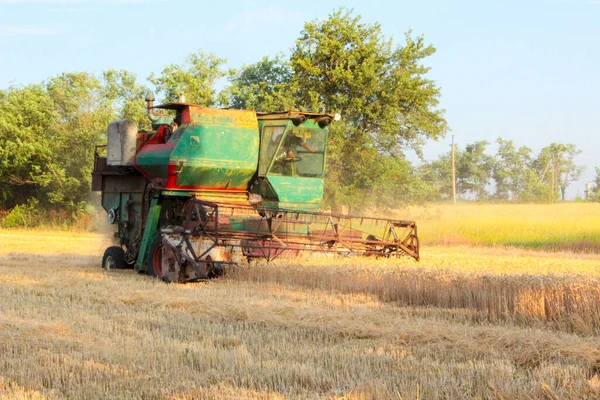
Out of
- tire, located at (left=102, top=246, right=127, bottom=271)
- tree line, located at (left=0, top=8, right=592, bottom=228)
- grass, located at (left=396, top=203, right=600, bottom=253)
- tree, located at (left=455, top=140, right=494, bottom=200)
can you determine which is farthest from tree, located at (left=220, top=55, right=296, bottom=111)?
tree, located at (left=455, top=140, right=494, bottom=200)

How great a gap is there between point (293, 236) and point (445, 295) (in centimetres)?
336

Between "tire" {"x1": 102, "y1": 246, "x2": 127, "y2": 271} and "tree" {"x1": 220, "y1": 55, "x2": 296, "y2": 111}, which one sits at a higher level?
"tree" {"x1": 220, "y1": 55, "x2": 296, "y2": 111}

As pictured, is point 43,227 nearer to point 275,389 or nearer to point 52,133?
point 52,133

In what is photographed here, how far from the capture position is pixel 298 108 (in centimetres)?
2705

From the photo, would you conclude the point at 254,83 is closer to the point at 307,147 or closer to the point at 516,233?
the point at 516,233

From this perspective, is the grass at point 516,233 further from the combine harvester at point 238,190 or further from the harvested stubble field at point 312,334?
the harvested stubble field at point 312,334

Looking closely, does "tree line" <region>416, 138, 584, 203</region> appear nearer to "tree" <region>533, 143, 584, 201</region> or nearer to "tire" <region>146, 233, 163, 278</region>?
"tree" <region>533, 143, 584, 201</region>

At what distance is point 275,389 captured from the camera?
502 cm

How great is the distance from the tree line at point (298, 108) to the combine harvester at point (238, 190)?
1191 centimetres

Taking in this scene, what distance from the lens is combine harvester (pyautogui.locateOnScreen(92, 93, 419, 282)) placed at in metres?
11.7

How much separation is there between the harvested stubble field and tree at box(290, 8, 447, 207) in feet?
47.2

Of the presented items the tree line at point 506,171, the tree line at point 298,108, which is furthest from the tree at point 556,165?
the tree line at point 298,108

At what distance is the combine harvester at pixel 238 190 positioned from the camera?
11664 millimetres

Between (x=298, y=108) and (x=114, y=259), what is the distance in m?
14.2
